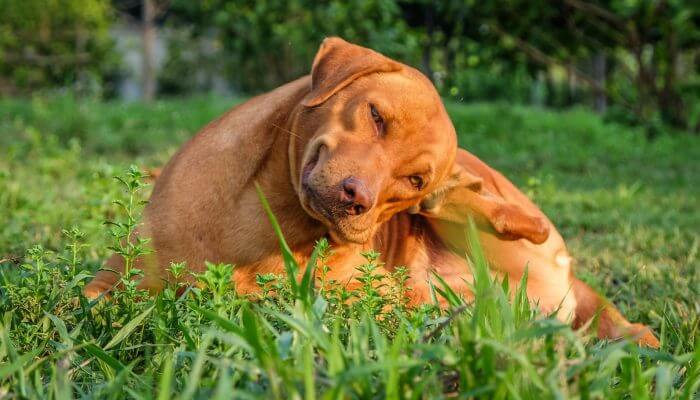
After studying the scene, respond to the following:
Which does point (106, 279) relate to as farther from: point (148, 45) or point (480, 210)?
point (148, 45)

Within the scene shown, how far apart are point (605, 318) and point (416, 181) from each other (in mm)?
956

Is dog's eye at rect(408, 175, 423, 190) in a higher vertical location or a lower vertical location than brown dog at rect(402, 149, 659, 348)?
higher

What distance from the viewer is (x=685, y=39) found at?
10086 mm

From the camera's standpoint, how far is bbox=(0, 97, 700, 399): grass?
5.54 ft

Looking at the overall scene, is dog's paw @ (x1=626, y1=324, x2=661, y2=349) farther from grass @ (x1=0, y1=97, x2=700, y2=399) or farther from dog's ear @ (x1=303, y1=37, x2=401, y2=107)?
dog's ear @ (x1=303, y1=37, x2=401, y2=107)

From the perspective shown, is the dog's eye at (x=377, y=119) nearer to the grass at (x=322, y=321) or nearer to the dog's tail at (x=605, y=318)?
the grass at (x=322, y=321)

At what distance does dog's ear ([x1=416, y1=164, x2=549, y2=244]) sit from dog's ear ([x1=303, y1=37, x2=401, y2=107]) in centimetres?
60

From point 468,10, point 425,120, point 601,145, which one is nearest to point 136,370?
point 425,120

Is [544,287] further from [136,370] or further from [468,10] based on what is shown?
[468,10]

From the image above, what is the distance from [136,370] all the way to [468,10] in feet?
24.8

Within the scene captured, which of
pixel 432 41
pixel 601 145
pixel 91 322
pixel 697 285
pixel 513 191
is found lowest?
pixel 601 145

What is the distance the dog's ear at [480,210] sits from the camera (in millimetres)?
3432

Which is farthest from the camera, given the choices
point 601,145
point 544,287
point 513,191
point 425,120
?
point 601,145

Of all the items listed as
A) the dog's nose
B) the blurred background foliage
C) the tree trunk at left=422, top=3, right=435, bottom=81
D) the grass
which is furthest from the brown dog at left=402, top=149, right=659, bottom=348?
the tree trunk at left=422, top=3, right=435, bottom=81
